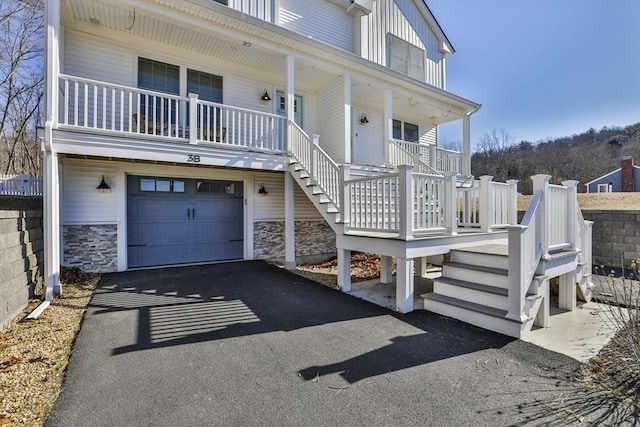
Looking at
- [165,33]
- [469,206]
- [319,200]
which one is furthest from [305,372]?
[165,33]

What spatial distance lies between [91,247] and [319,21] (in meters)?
9.25

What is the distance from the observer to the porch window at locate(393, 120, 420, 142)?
11836mm

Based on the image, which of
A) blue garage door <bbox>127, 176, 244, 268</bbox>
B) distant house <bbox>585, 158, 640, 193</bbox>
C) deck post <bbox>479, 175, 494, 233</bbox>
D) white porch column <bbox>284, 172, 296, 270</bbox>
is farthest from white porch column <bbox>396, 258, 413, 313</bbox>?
distant house <bbox>585, 158, 640, 193</bbox>

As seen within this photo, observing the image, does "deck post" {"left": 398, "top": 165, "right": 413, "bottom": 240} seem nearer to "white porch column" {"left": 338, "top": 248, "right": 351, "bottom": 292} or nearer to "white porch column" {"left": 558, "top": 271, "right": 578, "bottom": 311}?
"white porch column" {"left": 338, "top": 248, "right": 351, "bottom": 292}

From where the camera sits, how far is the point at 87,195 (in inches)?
264

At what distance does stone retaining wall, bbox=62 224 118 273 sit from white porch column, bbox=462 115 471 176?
1094 cm

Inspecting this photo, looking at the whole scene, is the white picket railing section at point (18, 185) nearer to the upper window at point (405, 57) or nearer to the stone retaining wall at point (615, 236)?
the upper window at point (405, 57)

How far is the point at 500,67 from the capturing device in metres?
17.8

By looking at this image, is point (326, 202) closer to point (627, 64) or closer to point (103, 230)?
point (103, 230)

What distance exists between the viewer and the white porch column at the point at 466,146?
11087mm

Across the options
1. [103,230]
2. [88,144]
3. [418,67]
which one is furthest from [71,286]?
[418,67]

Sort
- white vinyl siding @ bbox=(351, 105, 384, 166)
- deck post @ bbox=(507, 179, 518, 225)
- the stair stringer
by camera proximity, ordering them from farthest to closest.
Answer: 1. white vinyl siding @ bbox=(351, 105, 384, 166)
2. deck post @ bbox=(507, 179, 518, 225)
3. the stair stringer

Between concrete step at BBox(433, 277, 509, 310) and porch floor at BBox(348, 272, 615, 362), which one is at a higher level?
concrete step at BBox(433, 277, 509, 310)

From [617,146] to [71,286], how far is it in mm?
49433
